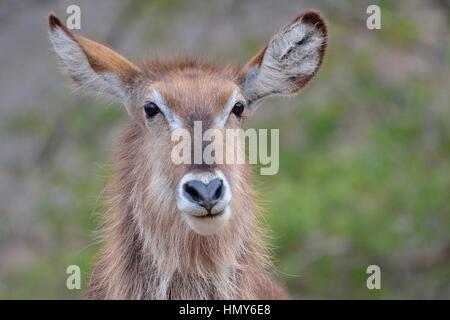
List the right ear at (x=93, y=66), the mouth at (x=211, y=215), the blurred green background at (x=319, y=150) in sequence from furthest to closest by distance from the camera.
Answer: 1. the blurred green background at (x=319, y=150)
2. the right ear at (x=93, y=66)
3. the mouth at (x=211, y=215)

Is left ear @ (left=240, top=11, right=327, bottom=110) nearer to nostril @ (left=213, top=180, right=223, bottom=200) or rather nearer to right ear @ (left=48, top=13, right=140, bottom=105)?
right ear @ (left=48, top=13, right=140, bottom=105)

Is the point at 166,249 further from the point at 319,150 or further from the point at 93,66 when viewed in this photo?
the point at 319,150

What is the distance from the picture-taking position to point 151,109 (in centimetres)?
705

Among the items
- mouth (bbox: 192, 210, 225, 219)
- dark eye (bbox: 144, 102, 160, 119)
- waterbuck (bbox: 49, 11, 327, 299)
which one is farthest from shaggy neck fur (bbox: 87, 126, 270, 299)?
mouth (bbox: 192, 210, 225, 219)

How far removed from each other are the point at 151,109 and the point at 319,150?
7.69 meters

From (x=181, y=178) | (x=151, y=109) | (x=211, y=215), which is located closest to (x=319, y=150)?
(x=151, y=109)

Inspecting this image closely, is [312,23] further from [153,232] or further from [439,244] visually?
[439,244]

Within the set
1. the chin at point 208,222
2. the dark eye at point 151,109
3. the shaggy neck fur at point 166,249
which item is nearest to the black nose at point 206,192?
the chin at point 208,222

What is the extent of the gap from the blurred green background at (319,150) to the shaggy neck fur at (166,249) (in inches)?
217

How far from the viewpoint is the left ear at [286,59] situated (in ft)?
24.1

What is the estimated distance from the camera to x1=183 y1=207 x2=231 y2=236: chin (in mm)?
6499

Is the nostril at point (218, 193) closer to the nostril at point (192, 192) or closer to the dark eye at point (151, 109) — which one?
the nostril at point (192, 192)

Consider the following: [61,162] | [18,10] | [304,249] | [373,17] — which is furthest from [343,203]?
[18,10]

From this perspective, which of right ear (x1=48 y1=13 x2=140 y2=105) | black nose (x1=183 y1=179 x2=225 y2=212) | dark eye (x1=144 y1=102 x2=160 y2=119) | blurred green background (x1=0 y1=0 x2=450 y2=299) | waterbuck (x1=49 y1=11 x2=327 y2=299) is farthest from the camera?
blurred green background (x1=0 y1=0 x2=450 y2=299)
